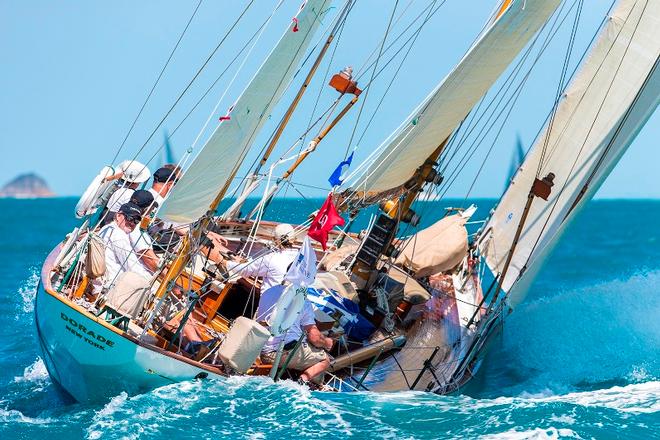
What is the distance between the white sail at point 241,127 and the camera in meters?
13.6

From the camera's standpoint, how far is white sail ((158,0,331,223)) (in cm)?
1357

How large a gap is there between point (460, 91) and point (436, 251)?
320 cm

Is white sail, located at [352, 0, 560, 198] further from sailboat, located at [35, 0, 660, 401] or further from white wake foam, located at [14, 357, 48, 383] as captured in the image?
white wake foam, located at [14, 357, 48, 383]

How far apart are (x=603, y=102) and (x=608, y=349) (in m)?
4.65

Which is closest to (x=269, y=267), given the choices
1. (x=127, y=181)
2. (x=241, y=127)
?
(x=241, y=127)

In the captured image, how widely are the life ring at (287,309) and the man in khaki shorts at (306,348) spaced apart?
10.2 inches

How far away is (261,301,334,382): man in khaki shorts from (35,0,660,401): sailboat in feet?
0.83

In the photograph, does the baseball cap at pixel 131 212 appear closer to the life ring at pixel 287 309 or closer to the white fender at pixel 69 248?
the white fender at pixel 69 248

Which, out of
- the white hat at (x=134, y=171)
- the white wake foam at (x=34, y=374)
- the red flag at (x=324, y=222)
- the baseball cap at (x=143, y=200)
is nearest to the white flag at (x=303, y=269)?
the red flag at (x=324, y=222)

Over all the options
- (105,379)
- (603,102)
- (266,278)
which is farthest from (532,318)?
(105,379)

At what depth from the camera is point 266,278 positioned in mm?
15328

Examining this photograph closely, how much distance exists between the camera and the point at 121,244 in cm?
1566

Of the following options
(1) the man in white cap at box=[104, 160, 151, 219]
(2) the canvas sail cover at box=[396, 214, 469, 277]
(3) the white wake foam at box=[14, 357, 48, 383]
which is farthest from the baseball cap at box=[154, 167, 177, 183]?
(2) the canvas sail cover at box=[396, 214, 469, 277]

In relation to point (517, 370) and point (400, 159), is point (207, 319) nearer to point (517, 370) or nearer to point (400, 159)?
point (400, 159)
